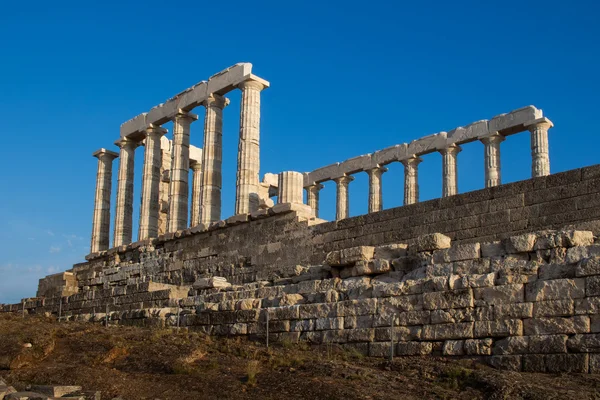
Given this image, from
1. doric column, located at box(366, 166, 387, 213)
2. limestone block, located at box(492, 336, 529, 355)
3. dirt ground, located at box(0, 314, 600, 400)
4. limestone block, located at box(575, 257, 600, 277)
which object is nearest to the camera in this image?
dirt ground, located at box(0, 314, 600, 400)

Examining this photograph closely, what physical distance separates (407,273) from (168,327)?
21.2 ft

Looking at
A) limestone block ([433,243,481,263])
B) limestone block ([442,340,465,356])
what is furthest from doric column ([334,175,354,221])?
limestone block ([442,340,465,356])

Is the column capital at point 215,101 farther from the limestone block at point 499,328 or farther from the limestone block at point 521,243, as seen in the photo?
the limestone block at point 499,328

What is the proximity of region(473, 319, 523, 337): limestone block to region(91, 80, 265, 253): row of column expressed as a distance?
14.6m

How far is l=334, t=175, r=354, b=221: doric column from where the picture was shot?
123 ft

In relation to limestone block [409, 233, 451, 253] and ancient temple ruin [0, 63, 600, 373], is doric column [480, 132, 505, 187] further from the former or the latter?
limestone block [409, 233, 451, 253]

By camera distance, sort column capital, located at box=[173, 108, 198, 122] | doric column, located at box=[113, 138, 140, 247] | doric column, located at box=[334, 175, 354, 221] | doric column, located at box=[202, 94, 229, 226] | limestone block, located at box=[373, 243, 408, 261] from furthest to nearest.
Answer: doric column, located at box=[334, 175, 354, 221]
doric column, located at box=[113, 138, 140, 247]
column capital, located at box=[173, 108, 198, 122]
doric column, located at box=[202, 94, 229, 226]
limestone block, located at box=[373, 243, 408, 261]

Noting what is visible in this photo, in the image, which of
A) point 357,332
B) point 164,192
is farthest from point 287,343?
point 164,192

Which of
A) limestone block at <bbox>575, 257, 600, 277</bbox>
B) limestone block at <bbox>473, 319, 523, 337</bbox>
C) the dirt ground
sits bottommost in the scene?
the dirt ground

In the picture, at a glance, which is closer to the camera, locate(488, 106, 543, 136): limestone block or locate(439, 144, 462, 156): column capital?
locate(488, 106, 543, 136): limestone block

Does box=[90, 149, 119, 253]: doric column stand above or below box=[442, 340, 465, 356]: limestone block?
above

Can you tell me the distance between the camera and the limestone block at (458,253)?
13.2 metres

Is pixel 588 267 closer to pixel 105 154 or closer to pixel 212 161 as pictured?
pixel 212 161

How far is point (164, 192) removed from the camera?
3831 cm
